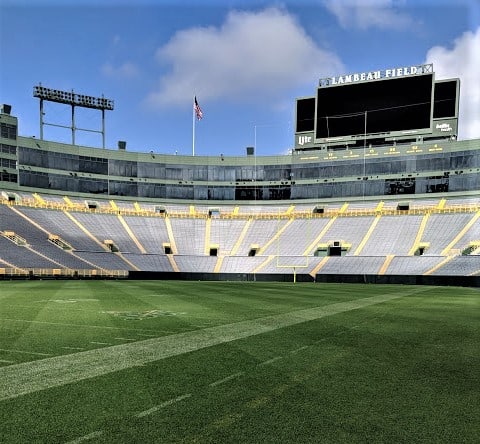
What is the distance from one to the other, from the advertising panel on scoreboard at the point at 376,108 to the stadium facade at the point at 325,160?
0.45ft

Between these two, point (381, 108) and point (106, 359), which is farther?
point (381, 108)

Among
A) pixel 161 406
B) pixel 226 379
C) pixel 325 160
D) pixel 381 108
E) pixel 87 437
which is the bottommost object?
pixel 226 379

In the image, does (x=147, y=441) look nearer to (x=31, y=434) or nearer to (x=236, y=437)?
(x=236, y=437)

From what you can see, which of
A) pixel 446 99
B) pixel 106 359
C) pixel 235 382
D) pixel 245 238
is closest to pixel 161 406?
pixel 235 382

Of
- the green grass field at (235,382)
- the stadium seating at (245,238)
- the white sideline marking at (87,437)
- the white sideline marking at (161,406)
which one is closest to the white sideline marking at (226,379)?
the green grass field at (235,382)

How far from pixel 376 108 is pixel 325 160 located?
1208 centimetres

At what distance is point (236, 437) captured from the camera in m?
4.34

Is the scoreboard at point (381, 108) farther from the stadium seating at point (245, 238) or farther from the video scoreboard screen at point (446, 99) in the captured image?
A: the stadium seating at point (245, 238)

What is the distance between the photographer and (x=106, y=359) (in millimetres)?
7773

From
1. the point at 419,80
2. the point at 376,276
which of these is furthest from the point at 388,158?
the point at 376,276

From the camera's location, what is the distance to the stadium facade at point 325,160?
56156mm

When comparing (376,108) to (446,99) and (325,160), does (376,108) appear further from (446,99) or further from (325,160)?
(325,160)

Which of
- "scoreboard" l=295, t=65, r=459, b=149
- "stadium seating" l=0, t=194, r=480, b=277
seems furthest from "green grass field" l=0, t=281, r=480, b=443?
"scoreboard" l=295, t=65, r=459, b=149

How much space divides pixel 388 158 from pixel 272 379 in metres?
62.1
